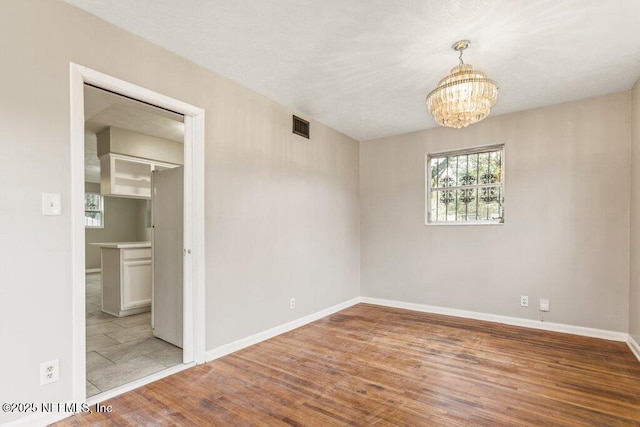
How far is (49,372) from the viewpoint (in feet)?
6.45

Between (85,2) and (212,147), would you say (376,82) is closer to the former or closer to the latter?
(212,147)

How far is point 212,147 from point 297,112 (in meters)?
1.40

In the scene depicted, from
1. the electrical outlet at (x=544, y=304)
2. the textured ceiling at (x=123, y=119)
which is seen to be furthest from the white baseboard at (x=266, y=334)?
the electrical outlet at (x=544, y=304)

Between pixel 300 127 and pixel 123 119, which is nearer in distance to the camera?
pixel 300 127

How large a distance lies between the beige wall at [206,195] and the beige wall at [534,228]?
31.7 inches

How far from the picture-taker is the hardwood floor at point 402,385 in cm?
204

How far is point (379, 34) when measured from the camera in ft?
7.92

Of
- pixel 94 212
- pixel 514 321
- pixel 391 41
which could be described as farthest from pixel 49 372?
pixel 94 212

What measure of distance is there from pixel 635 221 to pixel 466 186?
5.59 feet

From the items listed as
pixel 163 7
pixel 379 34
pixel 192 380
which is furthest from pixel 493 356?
pixel 163 7

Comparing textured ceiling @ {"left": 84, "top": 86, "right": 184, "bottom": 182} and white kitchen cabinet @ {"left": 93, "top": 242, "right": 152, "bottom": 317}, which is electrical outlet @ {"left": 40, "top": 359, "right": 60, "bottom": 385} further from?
white kitchen cabinet @ {"left": 93, "top": 242, "right": 152, "bottom": 317}

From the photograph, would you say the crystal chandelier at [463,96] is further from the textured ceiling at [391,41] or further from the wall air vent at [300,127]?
the wall air vent at [300,127]

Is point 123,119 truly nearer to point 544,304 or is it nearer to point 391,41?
point 391,41

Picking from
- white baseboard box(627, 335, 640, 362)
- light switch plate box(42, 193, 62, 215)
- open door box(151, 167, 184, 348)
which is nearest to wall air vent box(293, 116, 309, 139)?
open door box(151, 167, 184, 348)
